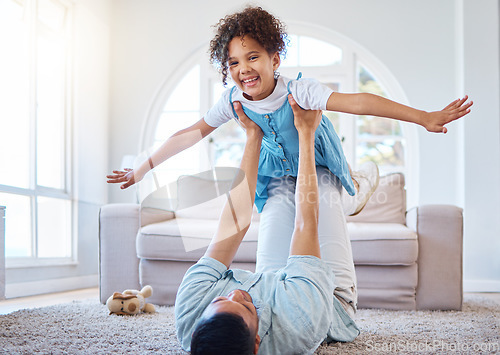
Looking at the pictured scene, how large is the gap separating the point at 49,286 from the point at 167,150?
2486 mm

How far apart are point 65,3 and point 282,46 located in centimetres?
321

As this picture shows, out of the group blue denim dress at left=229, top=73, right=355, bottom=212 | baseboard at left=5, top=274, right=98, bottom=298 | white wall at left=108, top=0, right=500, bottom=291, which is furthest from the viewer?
white wall at left=108, top=0, right=500, bottom=291

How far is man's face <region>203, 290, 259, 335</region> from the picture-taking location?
1.34 m

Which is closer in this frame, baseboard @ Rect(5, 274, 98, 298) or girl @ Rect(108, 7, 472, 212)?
girl @ Rect(108, 7, 472, 212)

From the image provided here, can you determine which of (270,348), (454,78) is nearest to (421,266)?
(270,348)

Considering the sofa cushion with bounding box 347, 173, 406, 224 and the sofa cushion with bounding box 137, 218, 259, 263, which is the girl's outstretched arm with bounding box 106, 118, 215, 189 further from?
the sofa cushion with bounding box 347, 173, 406, 224

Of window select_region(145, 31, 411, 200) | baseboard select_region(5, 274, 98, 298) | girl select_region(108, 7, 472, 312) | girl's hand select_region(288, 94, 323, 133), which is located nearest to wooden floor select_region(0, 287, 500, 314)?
baseboard select_region(5, 274, 98, 298)

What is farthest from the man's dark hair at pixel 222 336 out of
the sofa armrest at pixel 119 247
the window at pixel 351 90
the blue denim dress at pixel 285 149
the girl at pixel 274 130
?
the window at pixel 351 90

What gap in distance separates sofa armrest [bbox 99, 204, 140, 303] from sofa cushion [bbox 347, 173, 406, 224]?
140 cm

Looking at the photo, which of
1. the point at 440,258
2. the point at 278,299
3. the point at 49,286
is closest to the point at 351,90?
the point at 440,258

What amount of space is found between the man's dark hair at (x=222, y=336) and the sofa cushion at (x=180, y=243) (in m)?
1.77

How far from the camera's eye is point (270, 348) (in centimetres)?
151

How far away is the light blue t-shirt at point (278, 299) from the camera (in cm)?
151

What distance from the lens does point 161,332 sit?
2.12 m
